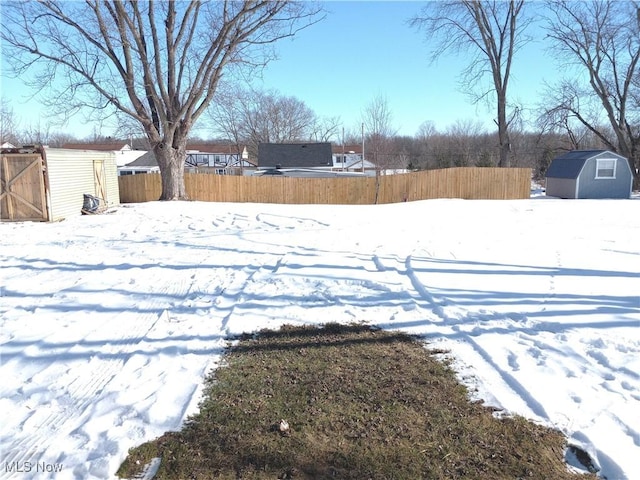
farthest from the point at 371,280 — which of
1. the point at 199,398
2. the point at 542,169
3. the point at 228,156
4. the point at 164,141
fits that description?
the point at 228,156

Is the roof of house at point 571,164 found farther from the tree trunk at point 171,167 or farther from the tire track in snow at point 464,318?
the tire track in snow at point 464,318

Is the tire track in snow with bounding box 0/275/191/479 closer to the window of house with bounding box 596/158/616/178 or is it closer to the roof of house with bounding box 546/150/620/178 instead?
the roof of house with bounding box 546/150/620/178

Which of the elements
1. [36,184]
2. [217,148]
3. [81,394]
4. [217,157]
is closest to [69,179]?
[36,184]

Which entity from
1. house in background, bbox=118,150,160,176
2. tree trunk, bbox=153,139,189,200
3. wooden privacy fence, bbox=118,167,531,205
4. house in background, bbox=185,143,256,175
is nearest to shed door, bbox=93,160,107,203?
tree trunk, bbox=153,139,189,200

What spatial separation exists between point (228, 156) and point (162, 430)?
6023 cm

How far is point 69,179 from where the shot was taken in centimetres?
1459

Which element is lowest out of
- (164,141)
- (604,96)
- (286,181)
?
(286,181)

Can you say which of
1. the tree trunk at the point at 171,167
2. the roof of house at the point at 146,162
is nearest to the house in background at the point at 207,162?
the roof of house at the point at 146,162

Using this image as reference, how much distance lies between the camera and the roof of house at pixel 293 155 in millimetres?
38656

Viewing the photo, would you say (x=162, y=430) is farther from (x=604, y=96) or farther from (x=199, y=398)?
(x=604, y=96)

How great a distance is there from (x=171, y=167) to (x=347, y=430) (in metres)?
17.7

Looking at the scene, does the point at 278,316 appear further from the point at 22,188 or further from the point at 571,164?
the point at 571,164

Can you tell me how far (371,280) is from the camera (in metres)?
6.47

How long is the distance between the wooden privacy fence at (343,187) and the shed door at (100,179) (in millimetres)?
5560
